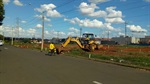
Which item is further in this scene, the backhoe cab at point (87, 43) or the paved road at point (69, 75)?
the backhoe cab at point (87, 43)

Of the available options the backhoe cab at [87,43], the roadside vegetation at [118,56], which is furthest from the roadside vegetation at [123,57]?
the backhoe cab at [87,43]

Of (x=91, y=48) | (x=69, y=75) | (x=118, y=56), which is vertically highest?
(x=91, y=48)

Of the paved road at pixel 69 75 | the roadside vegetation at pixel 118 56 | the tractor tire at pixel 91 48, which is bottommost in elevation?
the roadside vegetation at pixel 118 56

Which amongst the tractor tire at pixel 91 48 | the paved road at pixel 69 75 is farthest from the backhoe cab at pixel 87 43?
the paved road at pixel 69 75

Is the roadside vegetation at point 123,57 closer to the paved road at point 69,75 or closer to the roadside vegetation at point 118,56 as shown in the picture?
the roadside vegetation at point 118,56

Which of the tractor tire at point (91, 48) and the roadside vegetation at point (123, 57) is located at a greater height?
the tractor tire at point (91, 48)

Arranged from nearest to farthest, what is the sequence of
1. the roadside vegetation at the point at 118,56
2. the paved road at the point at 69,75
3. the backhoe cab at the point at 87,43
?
the paved road at the point at 69,75
the roadside vegetation at the point at 118,56
the backhoe cab at the point at 87,43

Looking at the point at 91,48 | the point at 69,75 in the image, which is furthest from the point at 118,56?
the point at 69,75

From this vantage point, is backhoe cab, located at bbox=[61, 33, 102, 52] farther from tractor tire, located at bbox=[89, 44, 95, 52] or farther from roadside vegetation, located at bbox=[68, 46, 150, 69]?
roadside vegetation, located at bbox=[68, 46, 150, 69]

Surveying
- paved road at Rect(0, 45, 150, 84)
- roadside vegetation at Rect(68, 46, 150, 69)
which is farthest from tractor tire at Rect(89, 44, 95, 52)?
paved road at Rect(0, 45, 150, 84)

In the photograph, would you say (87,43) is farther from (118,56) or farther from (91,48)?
(118,56)

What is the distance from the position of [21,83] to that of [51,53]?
2472 cm

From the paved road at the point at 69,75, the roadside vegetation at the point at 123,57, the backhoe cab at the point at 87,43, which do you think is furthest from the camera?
the backhoe cab at the point at 87,43

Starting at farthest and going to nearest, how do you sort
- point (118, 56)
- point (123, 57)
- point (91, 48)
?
point (91, 48)
point (118, 56)
point (123, 57)
